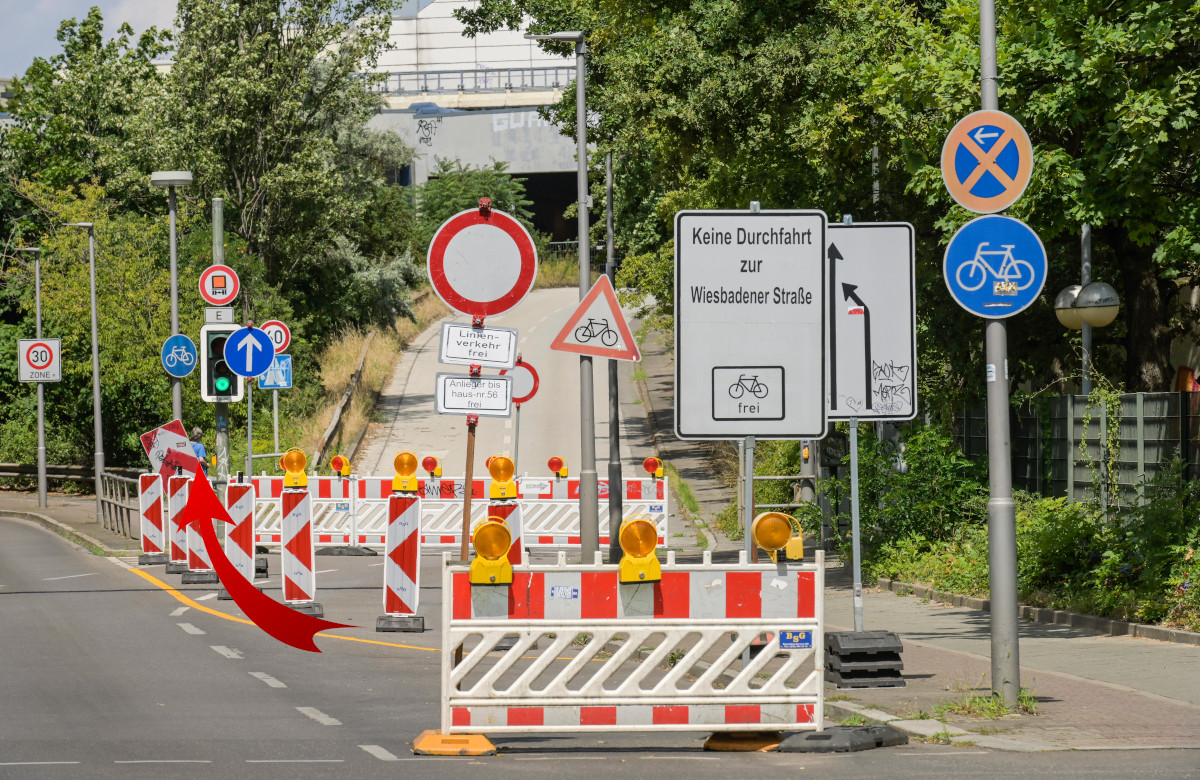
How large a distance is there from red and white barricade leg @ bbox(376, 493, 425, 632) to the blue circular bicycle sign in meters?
6.45

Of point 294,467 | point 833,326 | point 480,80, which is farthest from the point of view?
point 480,80

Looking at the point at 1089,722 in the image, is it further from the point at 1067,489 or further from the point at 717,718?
the point at 1067,489

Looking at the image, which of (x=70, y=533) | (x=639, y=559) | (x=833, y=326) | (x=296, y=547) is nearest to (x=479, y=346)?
(x=639, y=559)

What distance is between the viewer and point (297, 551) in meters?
15.4

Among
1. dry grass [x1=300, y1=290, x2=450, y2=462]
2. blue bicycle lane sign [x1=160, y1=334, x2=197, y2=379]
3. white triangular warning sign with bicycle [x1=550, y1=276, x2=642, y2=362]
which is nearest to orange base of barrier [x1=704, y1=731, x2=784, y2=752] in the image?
white triangular warning sign with bicycle [x1=550, y1=276, x2=642, y2=362]

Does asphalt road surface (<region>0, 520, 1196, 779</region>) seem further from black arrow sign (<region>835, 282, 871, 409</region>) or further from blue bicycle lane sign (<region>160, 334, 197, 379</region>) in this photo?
blue bicycle lane sign (<region>160, 334, 197, 379</region>)

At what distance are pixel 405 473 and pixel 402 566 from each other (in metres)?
3.62

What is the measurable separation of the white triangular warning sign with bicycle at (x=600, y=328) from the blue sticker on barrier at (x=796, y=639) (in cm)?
382

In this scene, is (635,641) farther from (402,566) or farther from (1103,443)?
(1103,443)

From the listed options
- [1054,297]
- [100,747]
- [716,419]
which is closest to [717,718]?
[716,419]

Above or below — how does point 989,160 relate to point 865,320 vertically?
above

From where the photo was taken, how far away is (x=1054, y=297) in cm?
2028

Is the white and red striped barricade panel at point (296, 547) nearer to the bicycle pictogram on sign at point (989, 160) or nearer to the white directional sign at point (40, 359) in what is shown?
the bicycle pictogram on sign at point (989, 160)

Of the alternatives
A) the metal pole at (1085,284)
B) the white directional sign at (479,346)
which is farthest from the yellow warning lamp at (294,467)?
the metal pole at (1085,284)
